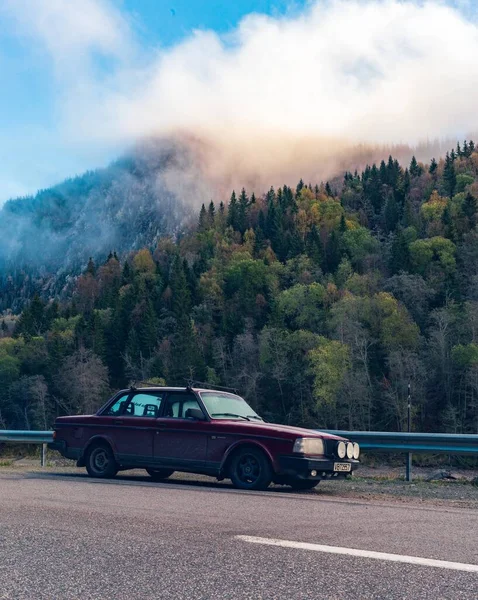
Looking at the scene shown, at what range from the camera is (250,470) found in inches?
439

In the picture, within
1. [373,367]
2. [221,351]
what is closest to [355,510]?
[373,367]

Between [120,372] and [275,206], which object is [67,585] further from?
[275,206]

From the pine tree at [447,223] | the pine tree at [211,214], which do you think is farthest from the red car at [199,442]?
the pine tree at [211,214]

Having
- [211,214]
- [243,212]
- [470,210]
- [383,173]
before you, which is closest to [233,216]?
[243,212]

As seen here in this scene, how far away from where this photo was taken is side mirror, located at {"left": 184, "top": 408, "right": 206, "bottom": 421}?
1173cm

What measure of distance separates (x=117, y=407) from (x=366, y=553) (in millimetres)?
8146

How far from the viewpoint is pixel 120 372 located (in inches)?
4304

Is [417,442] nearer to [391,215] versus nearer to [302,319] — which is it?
[302,319]

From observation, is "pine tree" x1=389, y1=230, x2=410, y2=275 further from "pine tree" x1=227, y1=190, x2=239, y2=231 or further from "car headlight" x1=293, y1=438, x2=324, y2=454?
"car headlight" x1=293, y1=438, x2=324, y2=454

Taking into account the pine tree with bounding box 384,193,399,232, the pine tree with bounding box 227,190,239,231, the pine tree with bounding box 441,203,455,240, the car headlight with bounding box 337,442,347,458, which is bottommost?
the car headlight with bounding box 337,442,347,458

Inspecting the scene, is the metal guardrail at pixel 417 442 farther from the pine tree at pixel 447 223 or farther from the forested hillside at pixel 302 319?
the pine tree at pixel 447 223

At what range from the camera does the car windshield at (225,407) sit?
1200 cm

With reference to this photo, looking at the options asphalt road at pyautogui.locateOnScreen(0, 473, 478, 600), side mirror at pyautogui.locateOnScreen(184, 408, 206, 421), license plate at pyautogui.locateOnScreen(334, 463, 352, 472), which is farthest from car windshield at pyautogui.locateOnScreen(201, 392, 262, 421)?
asphalt road at pyautogui.locateOnScreen(0, 473, 478, 600)

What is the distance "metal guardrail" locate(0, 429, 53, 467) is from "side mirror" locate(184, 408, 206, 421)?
21.2ft
